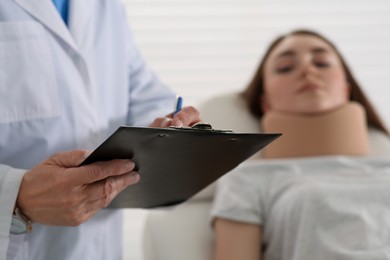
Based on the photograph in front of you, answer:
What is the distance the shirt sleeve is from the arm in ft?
0.06

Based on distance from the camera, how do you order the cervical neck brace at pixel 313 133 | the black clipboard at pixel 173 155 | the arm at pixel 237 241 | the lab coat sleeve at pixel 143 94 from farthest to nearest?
the cervical neck brace at pixel 313 133, the arm at pixel 237 241, the lab coat sleeve at pixel 143 94, the black clipboard at pixel 173 155

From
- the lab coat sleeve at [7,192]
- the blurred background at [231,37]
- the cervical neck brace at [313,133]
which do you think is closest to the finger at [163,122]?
the lab coat sleeve at [7,192]

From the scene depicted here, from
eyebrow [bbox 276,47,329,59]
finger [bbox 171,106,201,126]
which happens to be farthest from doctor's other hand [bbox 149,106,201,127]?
eyebrow [bbox 276,47,329,59]

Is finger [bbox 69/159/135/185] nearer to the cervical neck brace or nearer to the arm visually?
the arm

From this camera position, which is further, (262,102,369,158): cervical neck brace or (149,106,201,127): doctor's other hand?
(262,102,369,158): cervical neck brace

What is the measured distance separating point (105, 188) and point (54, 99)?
25 centimetres

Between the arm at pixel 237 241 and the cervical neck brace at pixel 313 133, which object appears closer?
the arm at pixel 237 241

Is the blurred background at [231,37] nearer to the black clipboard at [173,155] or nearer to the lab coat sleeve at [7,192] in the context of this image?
the black clipboard at [173,155]

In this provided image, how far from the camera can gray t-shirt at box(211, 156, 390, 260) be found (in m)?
1.51

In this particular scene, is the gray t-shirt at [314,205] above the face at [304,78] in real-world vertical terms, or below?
below

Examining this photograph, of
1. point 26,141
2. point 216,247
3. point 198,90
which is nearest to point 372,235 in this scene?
point 216,247

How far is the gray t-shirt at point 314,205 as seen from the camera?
1509 millimetres

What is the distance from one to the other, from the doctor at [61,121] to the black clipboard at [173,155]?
4cm

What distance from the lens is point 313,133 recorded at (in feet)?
6.12
